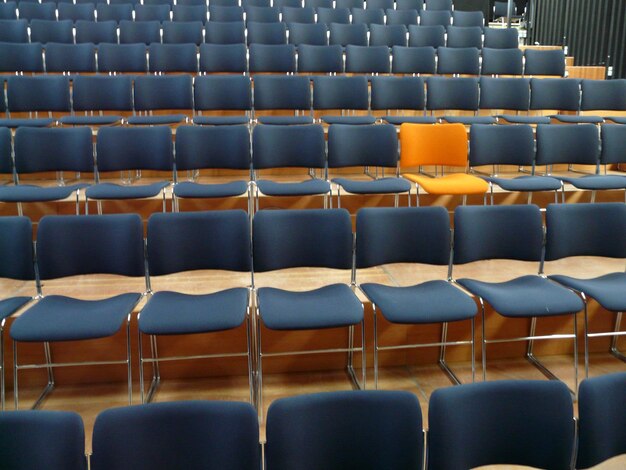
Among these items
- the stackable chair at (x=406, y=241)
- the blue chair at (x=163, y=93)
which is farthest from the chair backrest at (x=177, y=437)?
the blue chair at (x=163, y=93)

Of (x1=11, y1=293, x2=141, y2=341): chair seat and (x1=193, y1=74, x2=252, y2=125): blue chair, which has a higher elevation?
(x1=193, y1=74, x2=252, y2=125): blue chair

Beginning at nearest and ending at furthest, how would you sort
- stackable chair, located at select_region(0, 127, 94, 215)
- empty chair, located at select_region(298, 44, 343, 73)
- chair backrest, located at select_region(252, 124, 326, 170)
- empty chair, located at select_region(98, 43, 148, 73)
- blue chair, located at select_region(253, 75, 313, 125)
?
stackable chair, located at select_region(0, 127, 94, 215), chair backrest, located at select_region(252, 124, 326, 170), blue chair, located at select_region(253, 75, 313, 125), empty chair, located at select_region(98, 43, 148, 73), empty chair, located at select_region(298, 44, 343, 73)

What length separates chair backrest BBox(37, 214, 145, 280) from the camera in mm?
2631

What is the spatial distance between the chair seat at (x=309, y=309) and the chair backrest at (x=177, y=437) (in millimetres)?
905

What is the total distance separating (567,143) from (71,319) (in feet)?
11.2

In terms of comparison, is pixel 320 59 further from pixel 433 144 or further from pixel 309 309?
pixel 309 309

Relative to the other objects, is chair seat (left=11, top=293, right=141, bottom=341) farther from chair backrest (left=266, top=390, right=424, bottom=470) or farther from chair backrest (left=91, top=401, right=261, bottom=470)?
chair backrest (left=266, top=390, right=424, bottom=470)

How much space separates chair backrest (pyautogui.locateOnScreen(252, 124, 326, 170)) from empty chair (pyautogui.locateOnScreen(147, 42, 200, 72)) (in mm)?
1944

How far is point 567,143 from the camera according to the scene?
417 cm

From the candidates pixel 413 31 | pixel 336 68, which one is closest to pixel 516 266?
pixel 336 68

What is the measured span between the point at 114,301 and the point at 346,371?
1.08 m

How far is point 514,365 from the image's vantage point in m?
2.86

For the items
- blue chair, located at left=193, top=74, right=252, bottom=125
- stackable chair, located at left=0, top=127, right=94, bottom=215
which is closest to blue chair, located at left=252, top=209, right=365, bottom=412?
stackable chair, located at left=0, top=127, right=94, bottom=215

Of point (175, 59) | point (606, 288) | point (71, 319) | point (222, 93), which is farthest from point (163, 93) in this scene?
point (606, 288)
